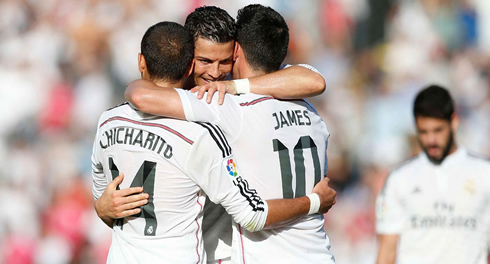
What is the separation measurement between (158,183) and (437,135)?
9.39ft

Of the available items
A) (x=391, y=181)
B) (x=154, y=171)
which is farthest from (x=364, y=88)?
(x=154, y=171)

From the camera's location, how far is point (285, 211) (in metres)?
3.04

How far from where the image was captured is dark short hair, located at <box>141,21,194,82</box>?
2.94 meters

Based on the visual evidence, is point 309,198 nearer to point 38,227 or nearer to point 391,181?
point 391,181

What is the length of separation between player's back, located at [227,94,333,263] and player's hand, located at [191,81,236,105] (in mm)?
75

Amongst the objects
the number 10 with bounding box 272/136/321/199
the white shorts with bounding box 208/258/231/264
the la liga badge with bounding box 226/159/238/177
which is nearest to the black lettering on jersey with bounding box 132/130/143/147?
the la liga badge with bounding box 226/159/238/177

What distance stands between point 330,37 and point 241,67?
5463 millimetres

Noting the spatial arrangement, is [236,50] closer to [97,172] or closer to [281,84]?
[281,84]

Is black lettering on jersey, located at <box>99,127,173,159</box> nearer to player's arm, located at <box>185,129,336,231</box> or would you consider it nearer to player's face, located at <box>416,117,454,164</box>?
player's arm, located at <box>185,129,336,231</box>

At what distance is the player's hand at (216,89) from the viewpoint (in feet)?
9.79

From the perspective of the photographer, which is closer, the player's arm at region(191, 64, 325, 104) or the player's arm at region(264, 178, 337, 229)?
the player's arm at region(264, 178, 337, 229)

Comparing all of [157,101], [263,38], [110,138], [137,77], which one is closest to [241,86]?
[263,38]

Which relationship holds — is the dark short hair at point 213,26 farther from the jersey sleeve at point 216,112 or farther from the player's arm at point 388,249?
the player's arm at point 388,249

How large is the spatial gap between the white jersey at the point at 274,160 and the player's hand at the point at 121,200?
1.75 ft
